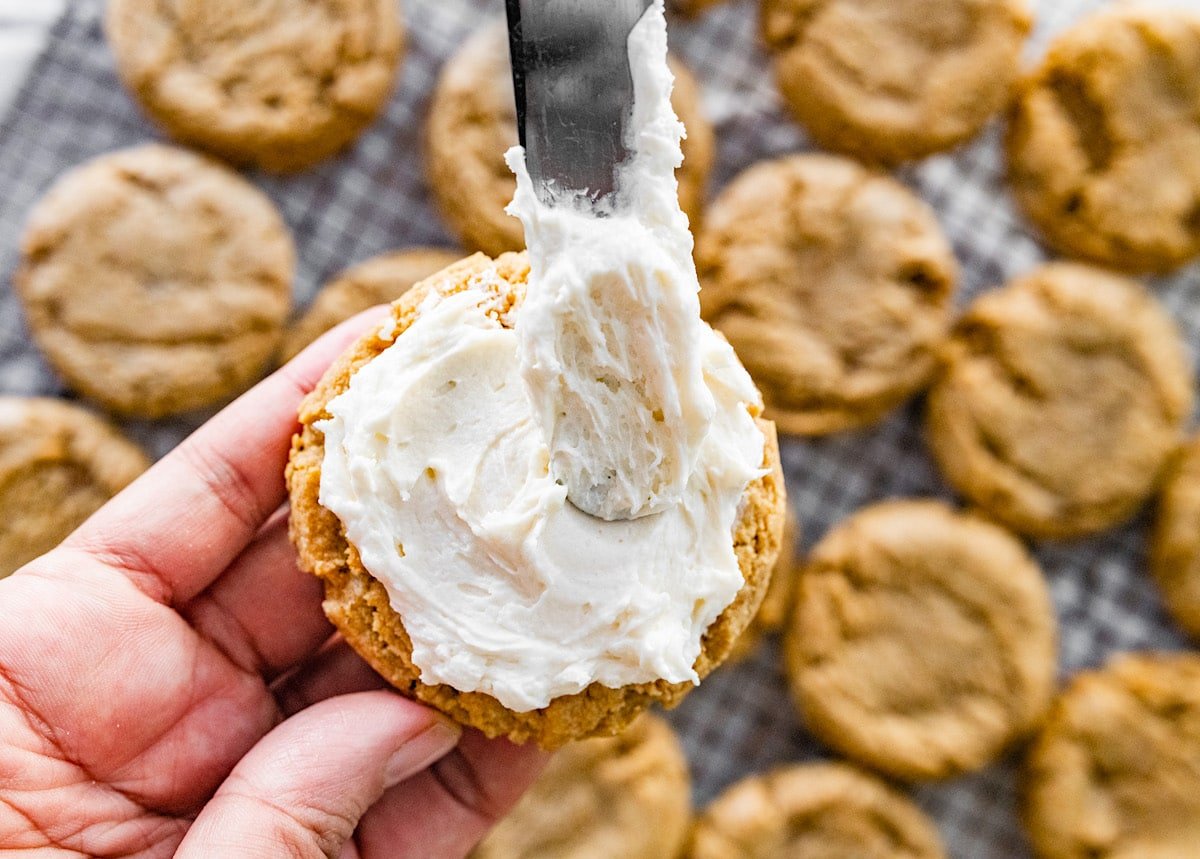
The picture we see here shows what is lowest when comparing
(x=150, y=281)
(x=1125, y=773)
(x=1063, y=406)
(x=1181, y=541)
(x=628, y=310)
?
(x=1125, y=773)

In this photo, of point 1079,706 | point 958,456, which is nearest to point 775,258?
point 958,456

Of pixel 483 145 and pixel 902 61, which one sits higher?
pixel 483 145

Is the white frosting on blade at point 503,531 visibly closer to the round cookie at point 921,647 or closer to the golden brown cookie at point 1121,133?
the round cookie at point 921,647

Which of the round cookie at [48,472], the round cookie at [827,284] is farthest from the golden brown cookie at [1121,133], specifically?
the round cookie at [48,472]

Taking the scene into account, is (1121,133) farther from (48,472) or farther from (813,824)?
(48,472)

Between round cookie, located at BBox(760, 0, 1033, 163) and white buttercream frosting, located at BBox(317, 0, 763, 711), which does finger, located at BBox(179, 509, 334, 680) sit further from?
round cookie, located at BBox(760, 0, 1033, 163)

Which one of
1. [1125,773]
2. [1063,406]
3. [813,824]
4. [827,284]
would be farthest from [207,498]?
[1125,773]

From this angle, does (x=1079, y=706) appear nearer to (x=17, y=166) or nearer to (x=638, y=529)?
(x=638, y=529)
